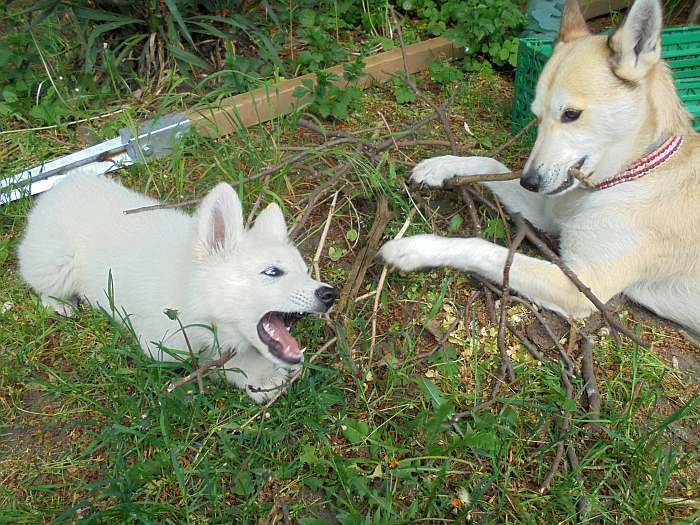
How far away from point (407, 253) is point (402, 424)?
762 mm

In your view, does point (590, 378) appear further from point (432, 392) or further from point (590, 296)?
point (432, 392)

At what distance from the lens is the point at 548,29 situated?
13.5 ft

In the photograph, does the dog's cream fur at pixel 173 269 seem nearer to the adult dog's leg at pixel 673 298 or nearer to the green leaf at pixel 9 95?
the green leaf at pixel 9 95

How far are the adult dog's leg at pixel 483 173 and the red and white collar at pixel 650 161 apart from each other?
474 mm

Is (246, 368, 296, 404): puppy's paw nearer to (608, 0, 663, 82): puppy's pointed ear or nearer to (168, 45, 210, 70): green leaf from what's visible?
(608, 0, 663, 82): puppy's pointed ear

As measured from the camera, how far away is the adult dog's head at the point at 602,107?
2.47 m

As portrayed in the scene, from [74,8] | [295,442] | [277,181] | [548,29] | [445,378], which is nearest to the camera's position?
[295,442]

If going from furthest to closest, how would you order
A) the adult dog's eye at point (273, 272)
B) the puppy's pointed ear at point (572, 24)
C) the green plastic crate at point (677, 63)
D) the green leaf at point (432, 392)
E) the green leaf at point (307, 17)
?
1. the green leaf at point (307, 17)
2. the green plastic crate at point (677, 63)
3. the puppy's pointed ear at point (572, 24)
4. the green leaf at point (432, 392)
5. the adult dog's eye at point (273, 272)

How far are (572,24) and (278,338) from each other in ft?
6.64

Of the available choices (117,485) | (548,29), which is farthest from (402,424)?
(548,29)

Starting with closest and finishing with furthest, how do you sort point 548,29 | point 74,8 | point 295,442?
point 295,442, point 74,8, point 548,29

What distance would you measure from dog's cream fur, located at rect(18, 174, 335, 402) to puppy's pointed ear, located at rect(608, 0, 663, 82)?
1.53m

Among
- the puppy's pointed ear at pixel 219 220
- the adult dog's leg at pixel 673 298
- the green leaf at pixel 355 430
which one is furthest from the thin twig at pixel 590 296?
the puppy's pointed ear at pixel 219 220

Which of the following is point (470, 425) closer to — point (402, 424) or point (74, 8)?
point (402, 424)
